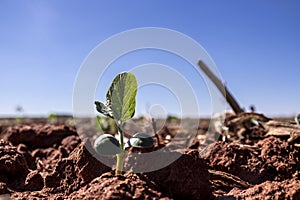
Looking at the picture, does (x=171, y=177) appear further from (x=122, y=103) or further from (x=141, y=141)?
(x=122, y=103)

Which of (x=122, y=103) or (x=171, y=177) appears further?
(x=122, y=103)

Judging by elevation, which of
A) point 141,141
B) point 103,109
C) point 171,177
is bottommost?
point 171,177

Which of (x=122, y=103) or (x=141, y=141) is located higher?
(x=122, y=103)

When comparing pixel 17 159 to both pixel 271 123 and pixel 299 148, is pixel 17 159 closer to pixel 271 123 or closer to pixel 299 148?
pixel 299 148

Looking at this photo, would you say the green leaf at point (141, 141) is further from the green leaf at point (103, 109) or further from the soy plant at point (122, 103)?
the green leaf at point (103, 109)

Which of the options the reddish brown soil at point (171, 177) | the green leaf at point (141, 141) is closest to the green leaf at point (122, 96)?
the green leaf at point (141, 141)

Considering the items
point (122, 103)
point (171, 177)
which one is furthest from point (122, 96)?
point (171, 177)
